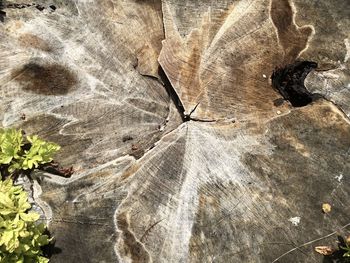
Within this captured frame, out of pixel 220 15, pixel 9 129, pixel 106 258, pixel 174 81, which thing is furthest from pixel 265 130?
pixel 9 129

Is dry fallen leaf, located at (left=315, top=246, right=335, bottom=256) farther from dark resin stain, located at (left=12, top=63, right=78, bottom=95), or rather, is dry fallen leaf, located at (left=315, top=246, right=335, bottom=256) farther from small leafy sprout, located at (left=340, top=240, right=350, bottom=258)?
dark resin stain, located at (left=12, top=63, right=78, bottom=95)

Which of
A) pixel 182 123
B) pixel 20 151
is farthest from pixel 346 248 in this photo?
pixel 20 151

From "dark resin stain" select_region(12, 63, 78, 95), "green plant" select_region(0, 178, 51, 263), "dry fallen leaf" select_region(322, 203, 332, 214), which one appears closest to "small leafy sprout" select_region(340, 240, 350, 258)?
"dry fallen leaf" select_region(322, 203, 332, 214)

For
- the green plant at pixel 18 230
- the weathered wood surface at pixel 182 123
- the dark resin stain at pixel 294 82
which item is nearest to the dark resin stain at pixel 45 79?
the weathered wood surface at pixel 182 123

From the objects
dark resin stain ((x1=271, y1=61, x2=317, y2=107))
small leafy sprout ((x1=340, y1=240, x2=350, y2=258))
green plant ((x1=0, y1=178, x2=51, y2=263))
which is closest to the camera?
green plant ((x1=0, y1=178, x2=51, y2=263))

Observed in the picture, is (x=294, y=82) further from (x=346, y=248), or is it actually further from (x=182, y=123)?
(x=346, y=248)
